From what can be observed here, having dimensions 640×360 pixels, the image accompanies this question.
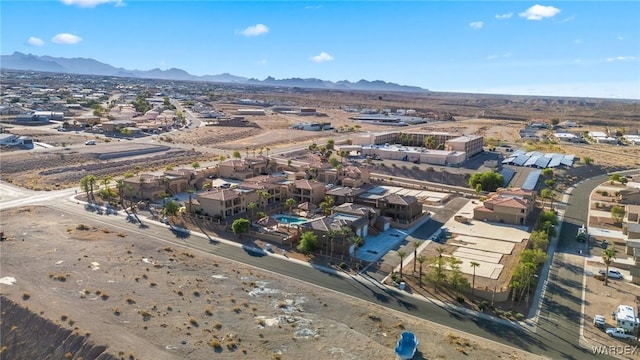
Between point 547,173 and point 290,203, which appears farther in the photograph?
point 547,173

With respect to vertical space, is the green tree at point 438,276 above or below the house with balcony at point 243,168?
below

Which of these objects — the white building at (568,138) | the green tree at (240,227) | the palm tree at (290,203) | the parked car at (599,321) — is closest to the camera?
the parked car at (599,321)

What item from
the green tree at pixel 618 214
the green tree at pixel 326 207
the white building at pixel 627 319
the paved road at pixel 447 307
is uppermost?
the green tree at pixel 618 214

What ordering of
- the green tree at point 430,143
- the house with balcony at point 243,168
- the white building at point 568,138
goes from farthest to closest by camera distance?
1. the white building at point 568,138
2. the green tree at point 430,143
3. the house with balcony at point 243,168

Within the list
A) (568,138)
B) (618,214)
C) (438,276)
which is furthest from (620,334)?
(568,138)

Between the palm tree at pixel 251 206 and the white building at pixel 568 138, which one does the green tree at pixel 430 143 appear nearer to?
the white building at pixel 568 138

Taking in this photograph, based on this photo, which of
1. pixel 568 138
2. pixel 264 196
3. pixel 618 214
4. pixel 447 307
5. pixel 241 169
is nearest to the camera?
pixel 447 307

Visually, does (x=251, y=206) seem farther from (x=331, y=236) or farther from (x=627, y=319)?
(x=627, y=319)

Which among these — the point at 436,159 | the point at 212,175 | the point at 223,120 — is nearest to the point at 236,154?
the point at 212,175

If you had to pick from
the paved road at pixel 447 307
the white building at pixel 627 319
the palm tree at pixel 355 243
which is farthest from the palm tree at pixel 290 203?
the white building at pixel 627 319
